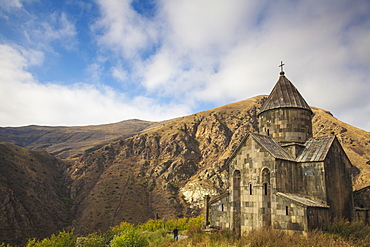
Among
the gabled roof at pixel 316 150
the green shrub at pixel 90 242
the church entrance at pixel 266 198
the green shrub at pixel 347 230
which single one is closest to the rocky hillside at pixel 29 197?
the green shrub at pixel 90 242

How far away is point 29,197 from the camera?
42656mm

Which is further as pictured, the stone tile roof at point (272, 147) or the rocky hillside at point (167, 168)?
the rocky hillside at point (167, 168)

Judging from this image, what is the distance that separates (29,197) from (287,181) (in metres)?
41.5

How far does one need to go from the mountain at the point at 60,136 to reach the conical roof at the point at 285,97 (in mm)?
71966

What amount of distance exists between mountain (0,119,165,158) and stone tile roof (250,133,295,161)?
241 feet

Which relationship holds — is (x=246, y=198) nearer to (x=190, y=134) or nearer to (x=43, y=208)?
(x=43, y=208)

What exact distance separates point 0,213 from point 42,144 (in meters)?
67.9

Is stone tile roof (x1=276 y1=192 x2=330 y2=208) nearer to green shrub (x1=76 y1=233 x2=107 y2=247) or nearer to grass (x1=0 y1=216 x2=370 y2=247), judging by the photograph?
grass (x1=0 y1=216 x2=370 y2=247)

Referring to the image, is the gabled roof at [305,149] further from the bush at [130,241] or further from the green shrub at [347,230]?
the bush at [130,241]

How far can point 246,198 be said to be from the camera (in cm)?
1727

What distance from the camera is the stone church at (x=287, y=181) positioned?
15.3m

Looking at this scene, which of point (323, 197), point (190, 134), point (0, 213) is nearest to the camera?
point (323, 197)

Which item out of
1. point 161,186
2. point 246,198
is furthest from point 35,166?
point 246,198

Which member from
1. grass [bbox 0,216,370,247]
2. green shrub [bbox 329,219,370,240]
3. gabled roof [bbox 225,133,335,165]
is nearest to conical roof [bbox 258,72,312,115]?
gabled roof [bbox 225,133,335,165]
